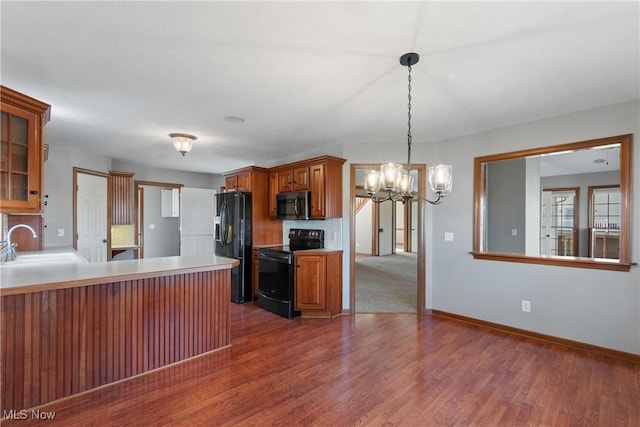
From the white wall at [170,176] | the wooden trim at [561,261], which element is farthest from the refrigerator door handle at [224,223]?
the wooden trim at [561,261]

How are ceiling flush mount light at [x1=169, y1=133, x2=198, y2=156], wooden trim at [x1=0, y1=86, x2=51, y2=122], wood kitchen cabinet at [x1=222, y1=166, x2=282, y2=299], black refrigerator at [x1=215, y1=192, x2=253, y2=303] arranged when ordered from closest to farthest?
wooden trim at [x1=0, y1=86, x2=51, y2=122], ceiling flush mount light at [x1=169, y1=133, x2=198, y2=156], black refrigerator at [x1=215, y1=192, x2=253, y2=303], wood kitchen cabinet at [x1=222, y1=166, x2=282, y2=299]

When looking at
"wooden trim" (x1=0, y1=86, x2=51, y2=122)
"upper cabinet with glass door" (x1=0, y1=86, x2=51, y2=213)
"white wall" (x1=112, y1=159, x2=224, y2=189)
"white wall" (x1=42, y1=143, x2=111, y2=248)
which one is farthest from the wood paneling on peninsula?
"white wall" (x1=112, y1=159, x2=224, y2=189)

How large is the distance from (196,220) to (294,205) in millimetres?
3348

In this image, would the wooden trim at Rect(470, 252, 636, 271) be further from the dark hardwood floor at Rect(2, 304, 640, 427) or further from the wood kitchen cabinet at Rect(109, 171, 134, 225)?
the wood kitchen cabinet at Rect(109, 171, 134, 225)

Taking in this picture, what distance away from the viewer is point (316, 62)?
6.73ft

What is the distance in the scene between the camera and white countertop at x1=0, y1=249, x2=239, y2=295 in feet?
6.28

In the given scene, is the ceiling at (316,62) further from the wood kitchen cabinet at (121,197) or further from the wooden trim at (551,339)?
the wooden trim at (551,339)

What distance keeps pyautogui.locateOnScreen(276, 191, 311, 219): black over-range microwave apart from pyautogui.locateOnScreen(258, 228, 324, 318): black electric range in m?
0.40

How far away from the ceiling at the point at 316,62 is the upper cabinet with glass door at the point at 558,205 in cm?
52

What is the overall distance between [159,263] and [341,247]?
7.44 feet

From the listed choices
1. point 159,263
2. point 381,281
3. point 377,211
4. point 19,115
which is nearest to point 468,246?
point 381,281

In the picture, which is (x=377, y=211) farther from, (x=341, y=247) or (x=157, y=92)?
(x=157, y=92)

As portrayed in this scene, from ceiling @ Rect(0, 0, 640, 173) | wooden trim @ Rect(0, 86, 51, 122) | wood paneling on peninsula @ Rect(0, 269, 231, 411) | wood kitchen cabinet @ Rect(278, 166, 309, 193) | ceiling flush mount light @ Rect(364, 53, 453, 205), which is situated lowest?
wood paneling on peninsula @ Rect(0, 269, 231, 411)

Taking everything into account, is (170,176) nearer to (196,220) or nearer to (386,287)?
(196,220)
